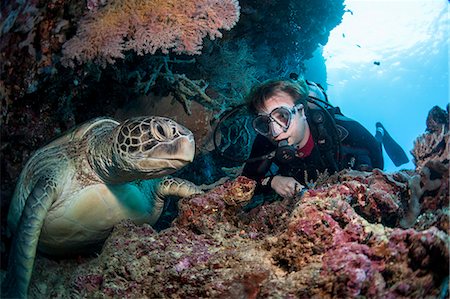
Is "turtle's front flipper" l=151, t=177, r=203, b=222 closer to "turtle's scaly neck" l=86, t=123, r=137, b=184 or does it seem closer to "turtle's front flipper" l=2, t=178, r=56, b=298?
"turtle's scaly neck" l=86, t=123, r=137, b=184

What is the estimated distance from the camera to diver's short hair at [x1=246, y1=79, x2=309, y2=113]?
9.65 feet

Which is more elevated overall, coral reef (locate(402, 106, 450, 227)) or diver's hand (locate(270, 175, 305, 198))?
coral reef (locate(402, 106, 450, 227))

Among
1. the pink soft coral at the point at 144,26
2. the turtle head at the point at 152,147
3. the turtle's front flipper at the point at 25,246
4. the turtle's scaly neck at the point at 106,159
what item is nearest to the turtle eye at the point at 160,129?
the turtle head at the point at 152,147

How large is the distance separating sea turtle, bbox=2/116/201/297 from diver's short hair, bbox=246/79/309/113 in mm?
1045

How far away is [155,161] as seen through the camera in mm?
2129

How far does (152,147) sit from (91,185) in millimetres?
845

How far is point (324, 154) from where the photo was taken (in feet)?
9.37

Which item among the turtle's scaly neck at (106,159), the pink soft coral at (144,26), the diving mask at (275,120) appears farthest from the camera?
the diving mask at (275,120)

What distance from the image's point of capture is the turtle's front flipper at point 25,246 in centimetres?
214

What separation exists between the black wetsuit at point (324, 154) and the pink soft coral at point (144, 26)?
120 centimetres

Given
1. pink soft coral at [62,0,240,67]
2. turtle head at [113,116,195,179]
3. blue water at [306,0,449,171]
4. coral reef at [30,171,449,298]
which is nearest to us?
coral reef at [30,171,449,298]

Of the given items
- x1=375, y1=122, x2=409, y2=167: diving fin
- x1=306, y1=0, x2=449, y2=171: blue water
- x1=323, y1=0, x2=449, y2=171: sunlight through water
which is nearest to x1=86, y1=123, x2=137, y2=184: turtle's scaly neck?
x1=375, y1=122, x2=409, y2=167: diving fin

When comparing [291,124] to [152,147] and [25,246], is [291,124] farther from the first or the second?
[25,246]

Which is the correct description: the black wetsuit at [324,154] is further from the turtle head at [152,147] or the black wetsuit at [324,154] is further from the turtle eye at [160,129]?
the turtle eye at [160,129]
